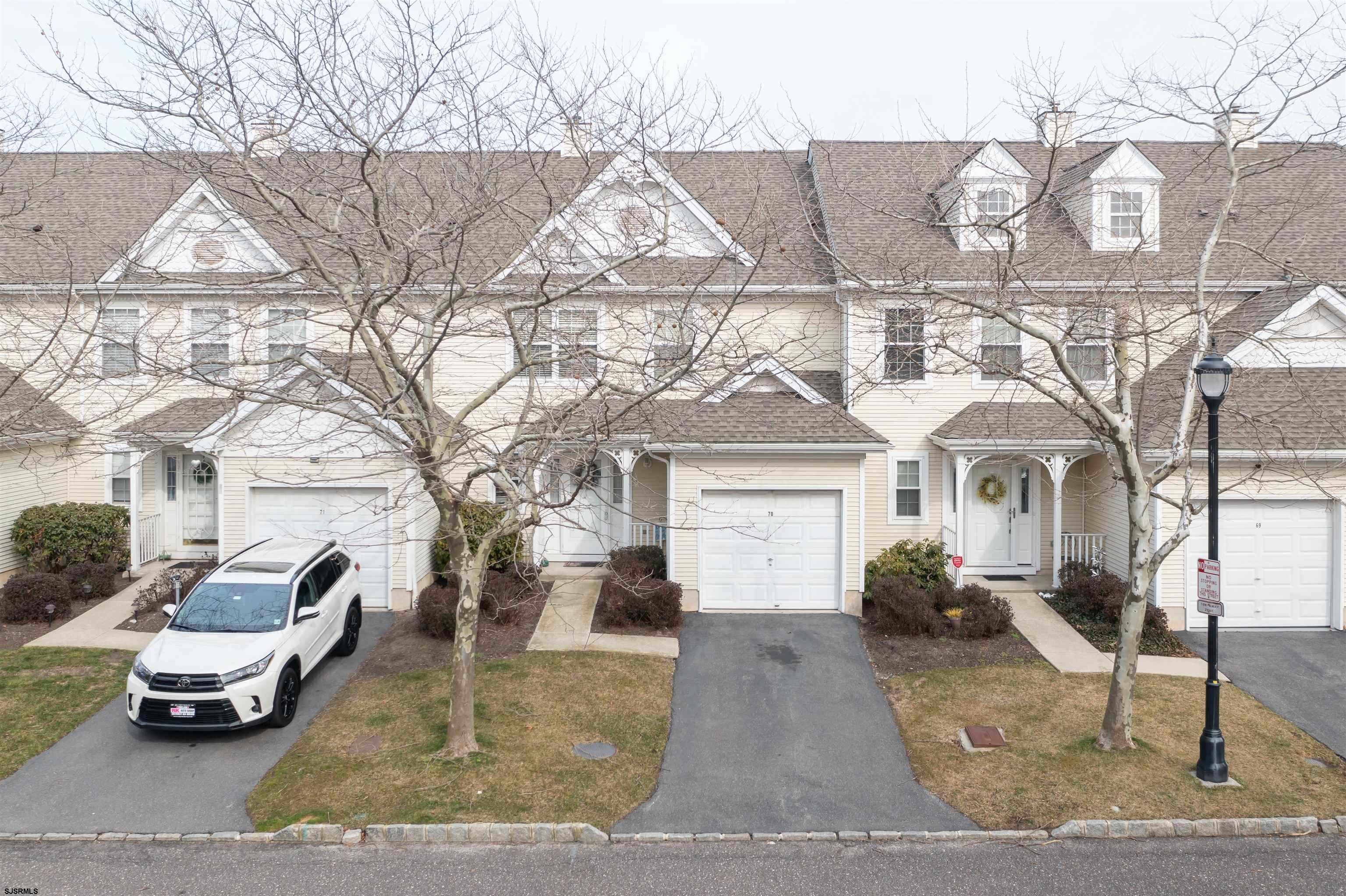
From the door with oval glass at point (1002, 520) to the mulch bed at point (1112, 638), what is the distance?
9.47 ft

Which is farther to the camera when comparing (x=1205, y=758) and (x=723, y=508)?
(x=723, y=508)

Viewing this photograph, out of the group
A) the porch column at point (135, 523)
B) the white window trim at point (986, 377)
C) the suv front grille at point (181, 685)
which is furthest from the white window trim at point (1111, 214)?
the porch column at point (135, 523)

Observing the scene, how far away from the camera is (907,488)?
55.7ft

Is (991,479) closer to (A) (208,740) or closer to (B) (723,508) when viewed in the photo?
(B) (723,508)

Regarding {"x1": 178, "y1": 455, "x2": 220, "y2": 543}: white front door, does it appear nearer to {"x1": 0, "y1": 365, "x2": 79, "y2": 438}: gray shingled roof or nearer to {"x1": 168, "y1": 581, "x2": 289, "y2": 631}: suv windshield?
{"x1": 0, "y1": 365, "x2": 79, "y2": 438}: gray shingled roof

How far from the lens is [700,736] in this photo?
10305mm

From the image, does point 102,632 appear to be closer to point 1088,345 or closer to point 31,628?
point 31,628

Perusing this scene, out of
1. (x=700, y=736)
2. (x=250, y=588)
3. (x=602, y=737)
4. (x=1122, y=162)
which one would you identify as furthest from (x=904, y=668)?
(x=1122, y=162)

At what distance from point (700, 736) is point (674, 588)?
4211 mm

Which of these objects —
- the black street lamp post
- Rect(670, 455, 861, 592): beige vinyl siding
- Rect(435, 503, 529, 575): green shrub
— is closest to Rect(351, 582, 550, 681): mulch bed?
Rect(435, 503, 529, 575): green shrub

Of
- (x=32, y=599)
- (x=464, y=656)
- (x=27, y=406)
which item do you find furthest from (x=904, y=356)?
(x=32, y=599)

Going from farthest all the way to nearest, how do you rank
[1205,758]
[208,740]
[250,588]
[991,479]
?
1. [991,479]
2. [250,588]
3. [208,740]
4. [1205,758]

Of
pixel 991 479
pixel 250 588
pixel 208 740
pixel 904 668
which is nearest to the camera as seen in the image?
pixel 208 740

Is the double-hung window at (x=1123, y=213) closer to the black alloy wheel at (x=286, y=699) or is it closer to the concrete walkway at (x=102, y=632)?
the black alloy wheel at (x=286, y=699)
